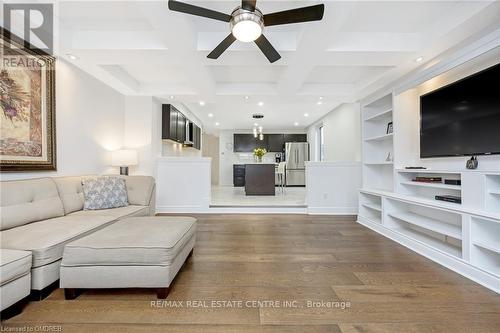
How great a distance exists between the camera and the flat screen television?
83.3 inches

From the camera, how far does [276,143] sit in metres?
9.12

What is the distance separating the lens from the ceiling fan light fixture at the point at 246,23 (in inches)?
69.4

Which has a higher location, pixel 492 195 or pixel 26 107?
pixel 26 107

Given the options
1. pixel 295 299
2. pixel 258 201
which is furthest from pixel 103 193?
pixel 258 201

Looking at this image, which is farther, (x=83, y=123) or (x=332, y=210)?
(x=332, y=210)

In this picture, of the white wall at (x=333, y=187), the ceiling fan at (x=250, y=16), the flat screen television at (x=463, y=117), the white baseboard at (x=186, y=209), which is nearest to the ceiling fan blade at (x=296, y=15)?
the ceiling fan at (x=250, y=16)

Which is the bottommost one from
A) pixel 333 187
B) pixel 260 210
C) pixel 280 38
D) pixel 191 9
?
pixel 260 210

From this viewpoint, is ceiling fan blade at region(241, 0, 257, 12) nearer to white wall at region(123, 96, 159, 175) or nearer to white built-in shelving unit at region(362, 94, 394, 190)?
white built-in shelving unit at region(362, 94, 394, 190)

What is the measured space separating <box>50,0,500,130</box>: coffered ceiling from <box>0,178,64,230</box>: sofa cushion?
1.58 meters

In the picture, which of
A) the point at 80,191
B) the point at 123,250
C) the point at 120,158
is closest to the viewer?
the point at 123,250

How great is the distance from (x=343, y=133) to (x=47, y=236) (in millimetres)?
5567

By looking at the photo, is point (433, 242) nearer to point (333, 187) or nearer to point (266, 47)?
point (333, 187)

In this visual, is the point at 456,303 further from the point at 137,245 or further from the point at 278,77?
the point at 278,77

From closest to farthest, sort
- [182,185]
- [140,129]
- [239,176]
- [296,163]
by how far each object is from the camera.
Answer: [140,129] → [182,185] → [296,163] → [239,176]
